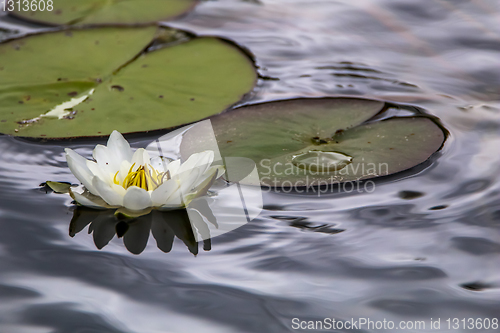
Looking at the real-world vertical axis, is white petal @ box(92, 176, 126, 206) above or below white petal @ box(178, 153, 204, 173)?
below

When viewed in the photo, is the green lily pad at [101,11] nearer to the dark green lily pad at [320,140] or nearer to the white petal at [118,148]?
the dark green lily pad at [320,140]

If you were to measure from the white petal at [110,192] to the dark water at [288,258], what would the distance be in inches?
4.8

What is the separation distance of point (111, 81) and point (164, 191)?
1170 millimetres

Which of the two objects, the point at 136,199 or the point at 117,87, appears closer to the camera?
the point at 136,199

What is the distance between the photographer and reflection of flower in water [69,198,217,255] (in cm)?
160

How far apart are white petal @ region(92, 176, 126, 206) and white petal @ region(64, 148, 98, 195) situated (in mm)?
70

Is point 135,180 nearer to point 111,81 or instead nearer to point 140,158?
point 140,158

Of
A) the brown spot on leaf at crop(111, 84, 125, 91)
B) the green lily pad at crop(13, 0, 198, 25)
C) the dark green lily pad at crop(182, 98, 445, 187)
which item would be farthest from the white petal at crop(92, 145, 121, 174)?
the green lily pad at crop(13, 0, 198, 25)

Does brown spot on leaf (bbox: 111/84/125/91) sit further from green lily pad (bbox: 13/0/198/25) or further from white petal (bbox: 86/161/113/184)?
green lily pad (bbox: 13/0/198/25)

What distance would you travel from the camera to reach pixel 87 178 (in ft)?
5.46

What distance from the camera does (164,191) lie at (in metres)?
1.62

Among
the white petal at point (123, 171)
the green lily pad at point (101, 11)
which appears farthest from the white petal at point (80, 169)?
the green lily pad at point (101, 11)

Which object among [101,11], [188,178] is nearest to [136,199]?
[188,178]

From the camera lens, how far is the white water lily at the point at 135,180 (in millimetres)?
1615
